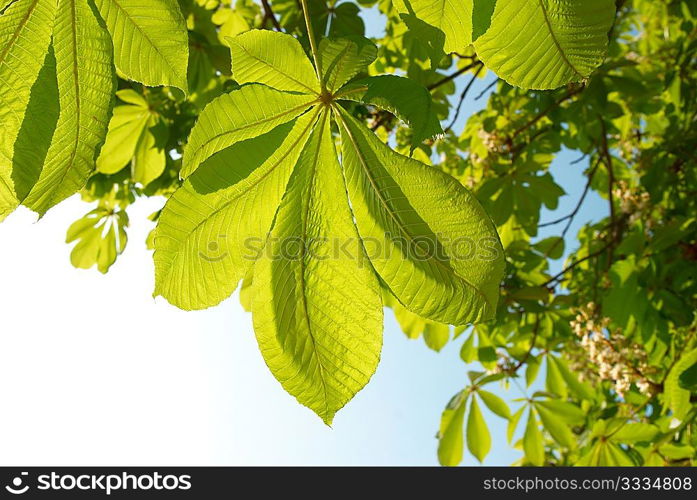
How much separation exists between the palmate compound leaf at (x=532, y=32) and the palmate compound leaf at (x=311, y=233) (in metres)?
0.11

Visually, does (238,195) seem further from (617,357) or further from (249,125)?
(617,357)

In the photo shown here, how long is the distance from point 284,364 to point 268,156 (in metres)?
0.23

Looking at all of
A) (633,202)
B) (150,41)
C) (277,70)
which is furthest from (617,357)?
(150,41)

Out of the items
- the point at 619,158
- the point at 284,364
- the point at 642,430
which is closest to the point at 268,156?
the point at 284,364

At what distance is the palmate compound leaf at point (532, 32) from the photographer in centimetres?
48

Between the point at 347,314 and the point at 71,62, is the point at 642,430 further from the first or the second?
the point at 71,62

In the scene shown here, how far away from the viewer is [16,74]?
462mm

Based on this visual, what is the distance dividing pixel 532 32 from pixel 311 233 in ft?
0.97

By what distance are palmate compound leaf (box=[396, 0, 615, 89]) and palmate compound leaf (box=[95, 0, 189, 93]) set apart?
227 mm

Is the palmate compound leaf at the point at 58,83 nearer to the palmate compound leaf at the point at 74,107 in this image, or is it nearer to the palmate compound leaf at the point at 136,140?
the palmate compound leaf at the point at 74,107

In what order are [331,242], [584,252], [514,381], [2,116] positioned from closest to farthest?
[2,116] < [331,242] < [514,381] < [584,252]

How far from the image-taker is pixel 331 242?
577 millimetres

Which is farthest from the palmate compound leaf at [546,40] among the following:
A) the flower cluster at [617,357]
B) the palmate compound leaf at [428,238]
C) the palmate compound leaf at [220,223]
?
the flower cluster at [617,357]

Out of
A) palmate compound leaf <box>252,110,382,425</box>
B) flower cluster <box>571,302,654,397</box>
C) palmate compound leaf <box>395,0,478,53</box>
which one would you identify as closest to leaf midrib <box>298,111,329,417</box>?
palmate compound leaf <box>252,110,382,425</box>
